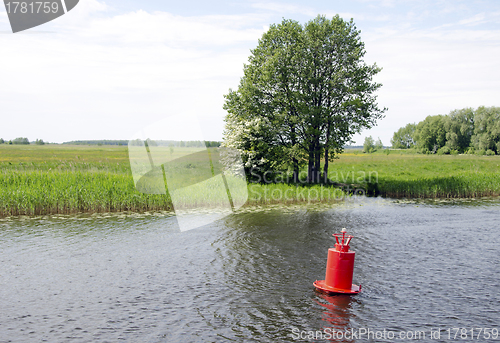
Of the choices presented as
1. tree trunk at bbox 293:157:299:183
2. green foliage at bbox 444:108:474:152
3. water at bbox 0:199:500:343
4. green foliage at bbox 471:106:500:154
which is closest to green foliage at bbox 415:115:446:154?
green foliage at bbox 444:108:474:152

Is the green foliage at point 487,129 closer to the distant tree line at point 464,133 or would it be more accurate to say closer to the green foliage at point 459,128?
the distant tree line at point 464,133

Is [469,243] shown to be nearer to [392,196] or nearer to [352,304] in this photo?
[352,304]

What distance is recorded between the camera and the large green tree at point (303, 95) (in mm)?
31172

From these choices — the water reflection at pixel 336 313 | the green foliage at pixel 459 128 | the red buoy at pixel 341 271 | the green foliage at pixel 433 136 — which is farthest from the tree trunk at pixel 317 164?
the green foliage at pixel 433 136

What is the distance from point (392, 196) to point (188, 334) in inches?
1034

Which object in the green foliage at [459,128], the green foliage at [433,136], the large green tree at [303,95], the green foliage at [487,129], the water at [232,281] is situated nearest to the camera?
the water at [232,281]

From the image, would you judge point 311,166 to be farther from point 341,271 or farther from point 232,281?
point 341,271

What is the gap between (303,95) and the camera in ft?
102

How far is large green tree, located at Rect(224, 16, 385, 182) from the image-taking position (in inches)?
1227

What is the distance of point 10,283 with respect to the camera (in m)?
10.1

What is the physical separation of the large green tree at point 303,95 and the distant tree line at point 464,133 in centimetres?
9917

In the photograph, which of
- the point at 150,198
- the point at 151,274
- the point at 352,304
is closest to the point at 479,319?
the point at 352,304

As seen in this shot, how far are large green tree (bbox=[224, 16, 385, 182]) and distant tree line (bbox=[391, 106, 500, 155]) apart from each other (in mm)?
99168

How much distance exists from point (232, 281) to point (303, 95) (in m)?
23.6
